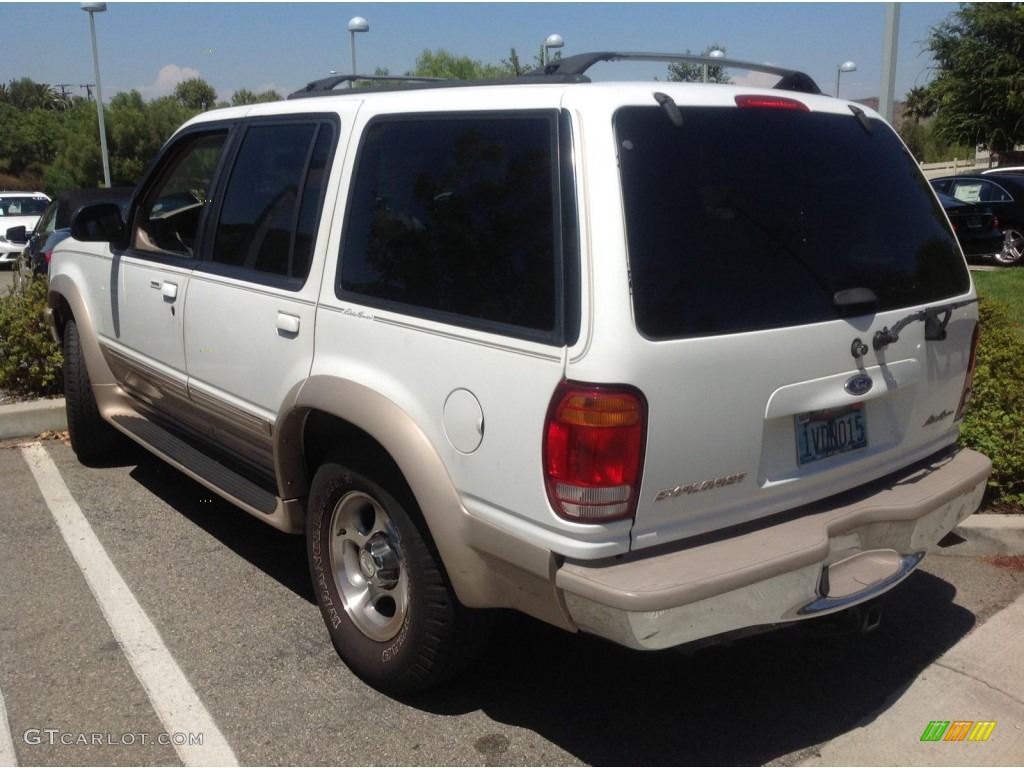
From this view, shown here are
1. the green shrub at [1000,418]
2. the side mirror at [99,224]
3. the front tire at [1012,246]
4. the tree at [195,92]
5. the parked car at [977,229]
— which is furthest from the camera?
the tree at [195,92]

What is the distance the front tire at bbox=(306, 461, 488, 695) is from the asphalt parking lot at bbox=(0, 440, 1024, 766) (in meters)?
0.18

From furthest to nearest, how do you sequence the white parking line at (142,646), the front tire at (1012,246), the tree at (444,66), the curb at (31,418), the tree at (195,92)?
1. the tree at (195,92)
2. the tree at (444,66)
3. the front tire at (1012,246)
4. the curb at (31,418)
5. the white parking line at (142,646)

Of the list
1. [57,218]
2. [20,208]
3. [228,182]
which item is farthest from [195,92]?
[228,182]

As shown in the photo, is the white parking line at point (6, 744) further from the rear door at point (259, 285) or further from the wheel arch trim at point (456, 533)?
the wheel arch trim at point (456, 533)

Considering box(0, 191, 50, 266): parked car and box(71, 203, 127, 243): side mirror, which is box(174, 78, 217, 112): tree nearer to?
box(0, 191, 50, 266): parked car

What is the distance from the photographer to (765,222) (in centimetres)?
296

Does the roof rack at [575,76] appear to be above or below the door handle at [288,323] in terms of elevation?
above

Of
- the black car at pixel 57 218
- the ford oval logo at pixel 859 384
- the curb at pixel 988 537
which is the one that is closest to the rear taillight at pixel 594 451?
the ford oval logo at pixel 859 384

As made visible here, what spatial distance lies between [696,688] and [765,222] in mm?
1701

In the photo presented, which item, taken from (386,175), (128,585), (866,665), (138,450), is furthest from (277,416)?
(138,450)

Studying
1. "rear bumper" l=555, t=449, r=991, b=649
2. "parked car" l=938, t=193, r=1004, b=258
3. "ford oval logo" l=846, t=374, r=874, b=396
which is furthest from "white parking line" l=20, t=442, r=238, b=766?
"parked car" l=938, t=193, r=1004, b=258

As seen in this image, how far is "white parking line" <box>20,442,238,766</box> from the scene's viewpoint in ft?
10.6

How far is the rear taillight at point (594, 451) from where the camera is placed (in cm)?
261

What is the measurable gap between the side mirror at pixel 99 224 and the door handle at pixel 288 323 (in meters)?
1.82
